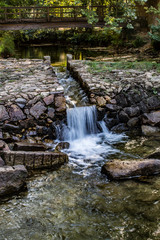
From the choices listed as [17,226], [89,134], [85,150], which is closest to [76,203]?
[17,226]

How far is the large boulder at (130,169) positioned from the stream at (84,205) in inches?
5.5

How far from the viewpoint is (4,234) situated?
3.72 m

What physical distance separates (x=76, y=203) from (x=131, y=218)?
98 cm

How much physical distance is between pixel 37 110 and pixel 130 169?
10.7 ft

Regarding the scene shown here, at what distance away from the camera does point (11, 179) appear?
468cm

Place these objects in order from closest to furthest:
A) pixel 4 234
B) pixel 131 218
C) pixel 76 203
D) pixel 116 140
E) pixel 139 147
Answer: pixel 4 234
pixel 131 218
pixel 76 203
pixel 139 147
pixel 116 140

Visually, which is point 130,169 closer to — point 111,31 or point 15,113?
point 15,113

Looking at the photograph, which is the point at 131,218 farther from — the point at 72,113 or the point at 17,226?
the point at 72,113

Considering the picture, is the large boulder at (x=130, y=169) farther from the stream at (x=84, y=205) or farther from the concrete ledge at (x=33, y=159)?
the concrete ledge at (x=33, y=159)

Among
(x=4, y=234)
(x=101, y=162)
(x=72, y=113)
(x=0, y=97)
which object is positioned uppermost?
(x=0, y=97)

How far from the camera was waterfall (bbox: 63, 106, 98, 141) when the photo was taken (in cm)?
746

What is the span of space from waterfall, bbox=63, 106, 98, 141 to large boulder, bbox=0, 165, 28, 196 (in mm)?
2723

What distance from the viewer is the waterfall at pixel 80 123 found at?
7457mm

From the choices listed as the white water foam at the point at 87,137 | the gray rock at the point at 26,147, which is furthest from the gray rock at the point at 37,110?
the gray rock at the point at 26,147
